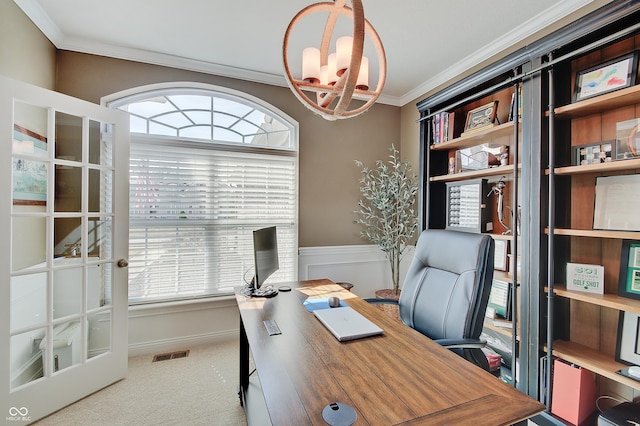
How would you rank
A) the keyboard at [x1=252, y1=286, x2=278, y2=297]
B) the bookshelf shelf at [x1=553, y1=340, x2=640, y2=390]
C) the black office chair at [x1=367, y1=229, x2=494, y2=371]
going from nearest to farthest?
the black office chair at [x1=367, y1=229, x2=494, y2=371] → the bookshelf shelf at [x1=553, y1=340, x2=640, y2=390] → the keyboard at [x1=252, y1=286, x2=278, y2=297]

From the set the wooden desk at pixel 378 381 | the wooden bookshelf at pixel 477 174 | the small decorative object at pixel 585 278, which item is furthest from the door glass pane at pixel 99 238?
the small decorative object at pixel 585 278

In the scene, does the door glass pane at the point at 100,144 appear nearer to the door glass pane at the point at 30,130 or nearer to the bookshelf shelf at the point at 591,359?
the door glass pane at the point at 30,130

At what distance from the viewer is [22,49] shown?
1939 mm

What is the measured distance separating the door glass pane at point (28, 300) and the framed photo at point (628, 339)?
11.3ft

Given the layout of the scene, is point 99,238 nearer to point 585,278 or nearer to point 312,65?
point 312,65

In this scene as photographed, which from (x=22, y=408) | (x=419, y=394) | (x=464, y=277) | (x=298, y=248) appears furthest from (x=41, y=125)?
(x=464, y=277)

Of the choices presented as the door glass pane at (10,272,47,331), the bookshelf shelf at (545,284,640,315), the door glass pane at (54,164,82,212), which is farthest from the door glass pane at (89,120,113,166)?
the bookshelf shelf at (545,284,640,315)

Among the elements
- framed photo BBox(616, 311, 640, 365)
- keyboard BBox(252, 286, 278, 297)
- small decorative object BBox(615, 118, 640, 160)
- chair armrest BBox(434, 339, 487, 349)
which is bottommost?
framed photo BBox(616, 311, 640, 365)

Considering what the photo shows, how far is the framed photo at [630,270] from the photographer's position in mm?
1558

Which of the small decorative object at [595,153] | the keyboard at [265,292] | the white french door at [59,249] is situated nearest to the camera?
the small decorative object at [595,153]

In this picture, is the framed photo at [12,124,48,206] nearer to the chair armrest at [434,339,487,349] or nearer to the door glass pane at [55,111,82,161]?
the door glass pane at [55,111,82,161]

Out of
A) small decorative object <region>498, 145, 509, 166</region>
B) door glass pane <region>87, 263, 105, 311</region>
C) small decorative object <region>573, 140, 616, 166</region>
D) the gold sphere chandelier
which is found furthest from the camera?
small decorative object <region>498, 145, 509, 166</region>

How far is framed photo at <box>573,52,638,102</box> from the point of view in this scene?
5.06ft

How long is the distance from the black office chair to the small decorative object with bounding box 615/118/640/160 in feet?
3.01
